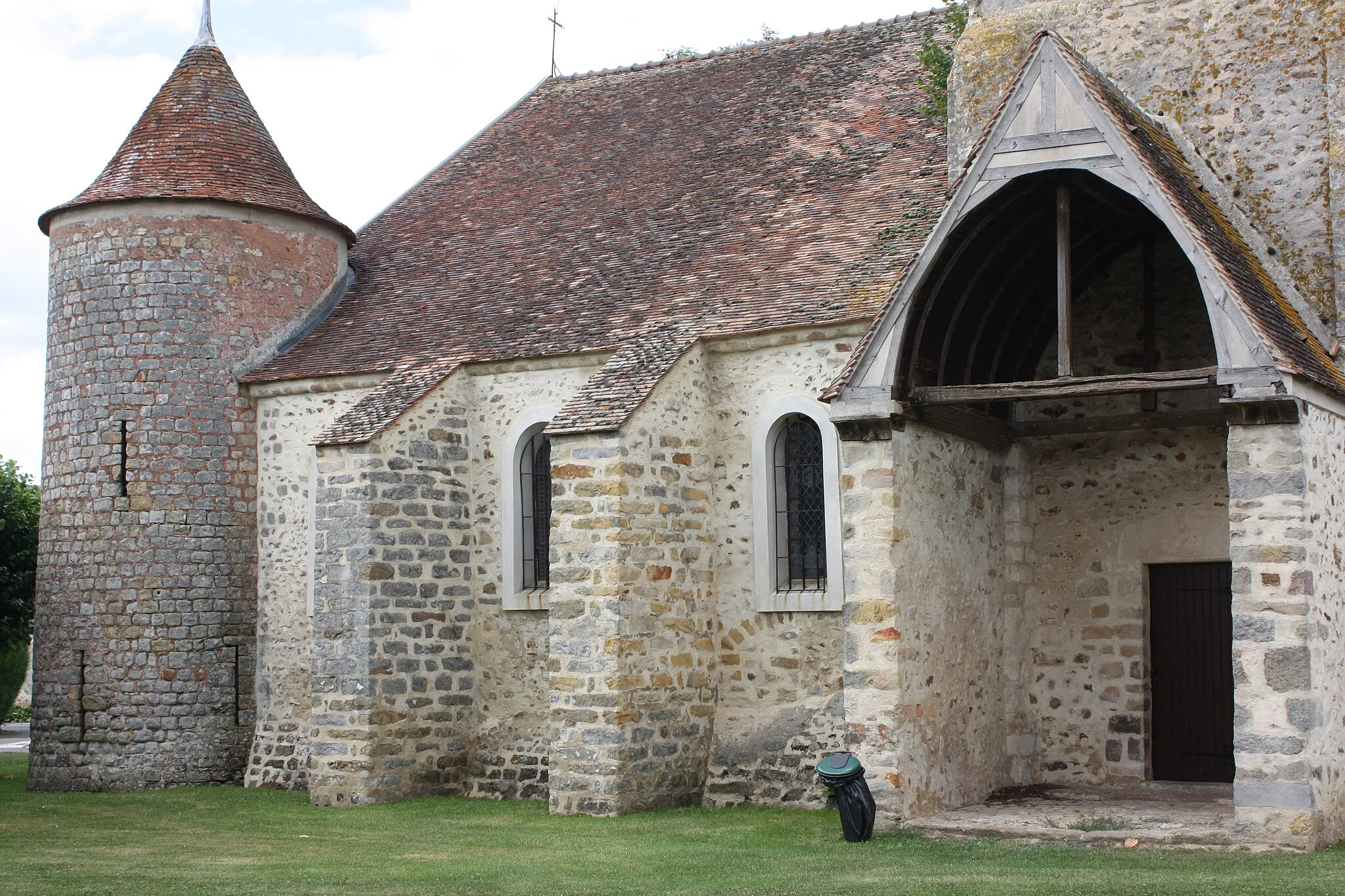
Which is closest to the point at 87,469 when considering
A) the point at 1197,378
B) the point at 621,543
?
the point at 621,543

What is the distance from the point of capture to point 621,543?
1544 centimetres

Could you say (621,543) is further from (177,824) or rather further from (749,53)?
(749,53)

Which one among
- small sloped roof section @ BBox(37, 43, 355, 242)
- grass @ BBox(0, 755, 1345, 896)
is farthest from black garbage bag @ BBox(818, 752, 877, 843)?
small sloped roof section @ BBox(37, 43, 355, 242)

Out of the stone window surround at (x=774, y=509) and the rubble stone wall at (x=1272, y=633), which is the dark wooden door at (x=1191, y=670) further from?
the rubble stone wall at (x=1272, y=633)

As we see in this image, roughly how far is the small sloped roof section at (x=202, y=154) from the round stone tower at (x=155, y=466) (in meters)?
0.04

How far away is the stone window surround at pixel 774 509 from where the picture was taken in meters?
15.7

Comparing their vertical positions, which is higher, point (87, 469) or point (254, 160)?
point (254, 160)

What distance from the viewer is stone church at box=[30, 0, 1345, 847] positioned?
1292cm

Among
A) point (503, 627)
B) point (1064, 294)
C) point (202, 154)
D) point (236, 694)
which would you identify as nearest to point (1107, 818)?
point (1064, 294)

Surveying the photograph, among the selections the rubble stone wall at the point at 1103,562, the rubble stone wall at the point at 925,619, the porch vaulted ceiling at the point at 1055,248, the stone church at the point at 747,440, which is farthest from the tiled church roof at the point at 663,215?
the rubble stone wall at the point at 1103,562

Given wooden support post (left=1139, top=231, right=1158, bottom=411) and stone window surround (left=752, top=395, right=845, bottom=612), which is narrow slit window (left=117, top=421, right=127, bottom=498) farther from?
wooden support post (left=1139, top=231, right=1158, bottom=411)

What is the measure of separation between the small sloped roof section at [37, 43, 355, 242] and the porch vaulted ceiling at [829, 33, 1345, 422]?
9.60 meters

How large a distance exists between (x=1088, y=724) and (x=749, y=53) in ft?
36.7

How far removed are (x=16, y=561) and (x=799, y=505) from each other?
1220 cm
